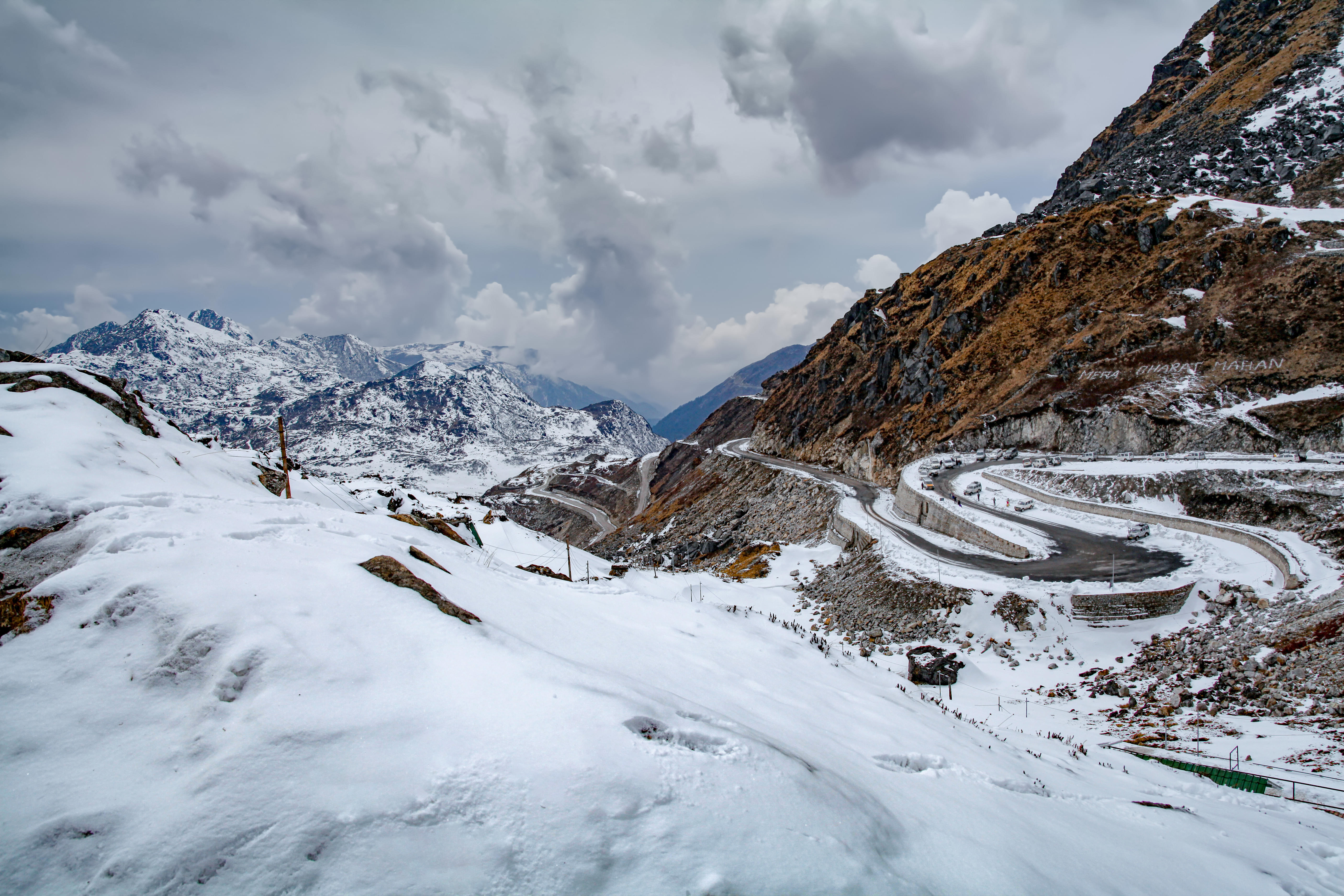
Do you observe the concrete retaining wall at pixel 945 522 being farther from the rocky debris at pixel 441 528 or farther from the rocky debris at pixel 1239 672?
the rocky debris at pixel 441 528

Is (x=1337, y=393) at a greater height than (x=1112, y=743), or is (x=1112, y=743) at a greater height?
(x=1337, y=393)

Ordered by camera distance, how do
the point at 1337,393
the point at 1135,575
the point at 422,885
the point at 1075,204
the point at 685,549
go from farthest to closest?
the point at 1075,204, the point at 685,549, the point at 1337,393, the point at 1135,575, the point at 422,885

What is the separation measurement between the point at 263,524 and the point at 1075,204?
128240 mm

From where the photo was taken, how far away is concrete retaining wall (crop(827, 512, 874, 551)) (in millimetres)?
37500

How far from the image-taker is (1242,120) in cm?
9425

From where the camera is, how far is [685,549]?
58.8m

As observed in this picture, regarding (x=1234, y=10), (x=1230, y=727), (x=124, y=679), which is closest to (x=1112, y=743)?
(x=1230, y=727)

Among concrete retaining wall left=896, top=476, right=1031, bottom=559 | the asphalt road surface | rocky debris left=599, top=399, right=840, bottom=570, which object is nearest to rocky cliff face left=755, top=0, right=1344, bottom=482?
rocky debris left=599, top=399, right=840, bottom=570

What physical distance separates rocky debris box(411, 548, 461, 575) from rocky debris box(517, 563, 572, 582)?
20.3 feet

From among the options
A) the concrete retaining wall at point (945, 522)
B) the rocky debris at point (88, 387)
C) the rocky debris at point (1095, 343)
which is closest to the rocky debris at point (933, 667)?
the concrete retaining wall at point (945, 522)

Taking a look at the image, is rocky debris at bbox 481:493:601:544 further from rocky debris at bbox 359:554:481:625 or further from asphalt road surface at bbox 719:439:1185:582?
rocky debris at bbox 359:554:481:625

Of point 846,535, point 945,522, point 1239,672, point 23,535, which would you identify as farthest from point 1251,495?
point 23,535

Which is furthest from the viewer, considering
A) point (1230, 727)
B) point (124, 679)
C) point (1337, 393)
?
point (1337, 393)

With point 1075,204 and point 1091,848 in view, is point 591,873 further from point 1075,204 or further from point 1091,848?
point 1075,204
